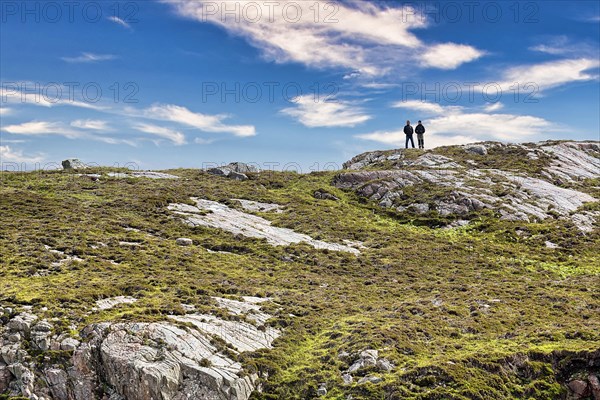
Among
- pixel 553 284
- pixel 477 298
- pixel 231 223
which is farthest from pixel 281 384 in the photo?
pixel 231 223

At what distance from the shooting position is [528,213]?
160 feet

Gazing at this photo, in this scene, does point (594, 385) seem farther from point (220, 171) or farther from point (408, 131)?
point (408, 131)

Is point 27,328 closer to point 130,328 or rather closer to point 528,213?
point 130,328

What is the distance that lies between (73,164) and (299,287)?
4849cm

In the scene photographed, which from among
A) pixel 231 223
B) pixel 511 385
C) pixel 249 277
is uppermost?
pixel 231 223

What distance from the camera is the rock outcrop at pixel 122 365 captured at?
56.5 feet

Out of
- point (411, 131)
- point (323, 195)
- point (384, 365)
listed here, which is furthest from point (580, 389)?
point (411, 131)

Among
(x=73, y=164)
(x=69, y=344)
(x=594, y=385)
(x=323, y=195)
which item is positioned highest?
(x=73, y=164)

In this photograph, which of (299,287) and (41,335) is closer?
(41,335)

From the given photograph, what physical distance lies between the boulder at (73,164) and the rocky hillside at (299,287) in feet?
19.2

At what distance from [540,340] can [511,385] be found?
3874 mm

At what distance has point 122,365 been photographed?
57.6 ft

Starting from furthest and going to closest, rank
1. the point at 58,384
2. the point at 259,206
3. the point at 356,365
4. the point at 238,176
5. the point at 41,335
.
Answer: the point at 238,176
the point at 259,206
the point at 356,365
the point at 41,335
the point at 58,384

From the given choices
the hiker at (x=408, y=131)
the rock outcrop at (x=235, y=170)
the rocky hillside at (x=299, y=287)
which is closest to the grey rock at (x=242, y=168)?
the rock outcrop at (x=235, y=170)
